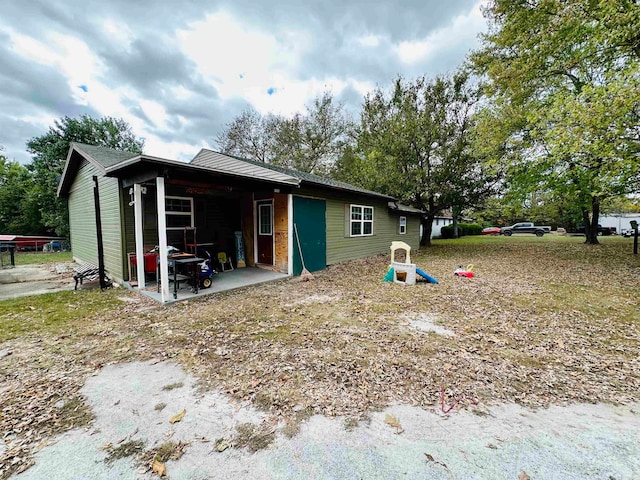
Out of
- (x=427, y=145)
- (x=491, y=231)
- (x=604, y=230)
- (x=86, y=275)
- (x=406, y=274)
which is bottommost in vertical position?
(x=406, y=274)

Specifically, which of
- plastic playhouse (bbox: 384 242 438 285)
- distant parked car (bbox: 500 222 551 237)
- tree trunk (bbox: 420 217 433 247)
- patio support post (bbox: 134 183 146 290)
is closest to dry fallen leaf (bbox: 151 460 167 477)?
patio support post (bbox: 134 183 146 290)

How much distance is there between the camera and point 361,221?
35.9ft

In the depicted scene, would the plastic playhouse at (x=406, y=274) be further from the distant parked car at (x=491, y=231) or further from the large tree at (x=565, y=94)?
the distant parked car at (x=491, y=231)

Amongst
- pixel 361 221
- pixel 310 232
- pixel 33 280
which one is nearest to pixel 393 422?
pixel 310 232

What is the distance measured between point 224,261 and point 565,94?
39.3ft

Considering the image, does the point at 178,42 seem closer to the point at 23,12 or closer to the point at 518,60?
the point at 23,12

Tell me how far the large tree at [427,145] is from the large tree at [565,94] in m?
1.70

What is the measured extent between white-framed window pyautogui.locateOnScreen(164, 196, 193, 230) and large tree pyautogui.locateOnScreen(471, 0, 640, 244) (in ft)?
34.1

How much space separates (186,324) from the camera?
4215 mm

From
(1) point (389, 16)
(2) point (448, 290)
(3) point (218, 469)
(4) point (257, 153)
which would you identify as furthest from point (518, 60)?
(4) point (257, 153)

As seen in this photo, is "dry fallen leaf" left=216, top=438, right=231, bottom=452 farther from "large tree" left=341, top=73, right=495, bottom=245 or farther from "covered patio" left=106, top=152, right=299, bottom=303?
"large tree" left=341, top=73, right=495, bottom=245

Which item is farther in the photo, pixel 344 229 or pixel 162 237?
pixel 344 229

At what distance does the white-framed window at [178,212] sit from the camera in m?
7.30

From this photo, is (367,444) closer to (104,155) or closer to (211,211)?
(211,211)
